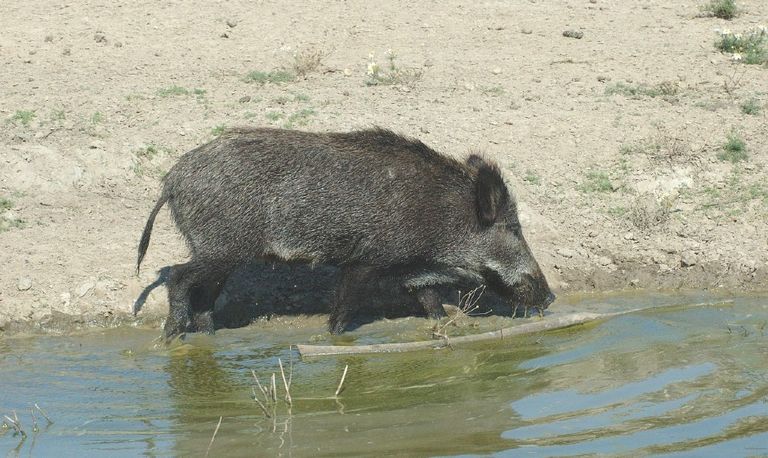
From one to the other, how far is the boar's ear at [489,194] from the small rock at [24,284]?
3.93m

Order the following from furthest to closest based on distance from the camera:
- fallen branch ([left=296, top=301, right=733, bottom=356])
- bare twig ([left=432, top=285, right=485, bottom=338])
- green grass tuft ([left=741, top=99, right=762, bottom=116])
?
green grass tuft ([left=741, top=99, right=762, bottom=116])
bare twig ([left=432, top=285, right=485, bottom=338])
fallen branch ([left=296, top=301, right=733, bottom=356])

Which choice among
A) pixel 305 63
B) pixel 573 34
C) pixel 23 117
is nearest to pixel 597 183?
pixel 573 34

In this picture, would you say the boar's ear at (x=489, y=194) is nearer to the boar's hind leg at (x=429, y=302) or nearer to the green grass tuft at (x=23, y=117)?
the boar's hind leg at (x=429, y=302)

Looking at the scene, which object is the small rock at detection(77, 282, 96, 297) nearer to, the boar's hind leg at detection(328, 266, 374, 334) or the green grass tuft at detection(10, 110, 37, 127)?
the boar's hind leg at detection(328, 266, 374, 334)

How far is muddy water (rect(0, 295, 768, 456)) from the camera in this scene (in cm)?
684

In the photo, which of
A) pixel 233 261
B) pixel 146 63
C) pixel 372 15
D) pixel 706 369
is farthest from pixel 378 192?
pixel 372 15

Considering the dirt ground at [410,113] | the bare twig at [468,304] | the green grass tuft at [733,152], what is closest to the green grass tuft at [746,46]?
the dirt ground at [410,113]

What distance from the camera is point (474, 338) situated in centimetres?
913

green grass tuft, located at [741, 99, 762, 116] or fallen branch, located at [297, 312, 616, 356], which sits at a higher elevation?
green grass tuft, located at [741, 99, 762, 116]

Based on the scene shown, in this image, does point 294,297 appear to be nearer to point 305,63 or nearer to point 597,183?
point 597,183

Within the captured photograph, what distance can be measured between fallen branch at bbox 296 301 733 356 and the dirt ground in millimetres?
1192

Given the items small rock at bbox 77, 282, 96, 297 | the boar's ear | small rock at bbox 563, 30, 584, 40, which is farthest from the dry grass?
small rock at bbox 77, 282, 96, 297

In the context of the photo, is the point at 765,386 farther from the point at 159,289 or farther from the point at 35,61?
the point at 35,61

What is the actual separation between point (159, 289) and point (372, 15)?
6.36 metres
